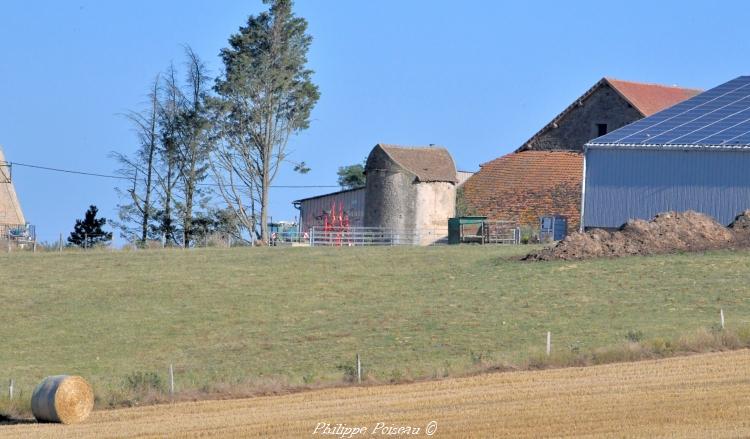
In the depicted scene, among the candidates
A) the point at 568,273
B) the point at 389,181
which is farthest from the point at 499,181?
the point at 568,273

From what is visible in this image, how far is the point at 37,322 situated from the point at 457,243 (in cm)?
3227

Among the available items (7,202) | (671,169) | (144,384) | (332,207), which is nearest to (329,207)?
(332,207)

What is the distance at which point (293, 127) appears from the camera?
83125 mm

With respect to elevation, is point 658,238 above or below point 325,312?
above

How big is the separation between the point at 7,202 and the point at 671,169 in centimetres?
4171

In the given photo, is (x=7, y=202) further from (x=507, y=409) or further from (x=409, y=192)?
(x=507, y=409)

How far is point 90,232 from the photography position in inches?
3115

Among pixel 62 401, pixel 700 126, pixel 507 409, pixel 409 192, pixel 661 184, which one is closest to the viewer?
pixel 507 409

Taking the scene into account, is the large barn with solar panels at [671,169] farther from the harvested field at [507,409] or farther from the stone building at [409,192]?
the harvested field at [507,409]

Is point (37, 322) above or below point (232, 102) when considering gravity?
below

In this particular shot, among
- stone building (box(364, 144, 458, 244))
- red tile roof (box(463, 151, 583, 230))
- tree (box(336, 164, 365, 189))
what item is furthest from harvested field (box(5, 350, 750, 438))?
tree (box(336, 164, 365, 189))

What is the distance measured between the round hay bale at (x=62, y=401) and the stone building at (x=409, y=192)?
165 feet

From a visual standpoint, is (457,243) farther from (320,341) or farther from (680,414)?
(680,414)

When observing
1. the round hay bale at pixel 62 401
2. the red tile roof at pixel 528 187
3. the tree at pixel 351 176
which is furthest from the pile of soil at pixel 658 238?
the tree at pixel 351 176
